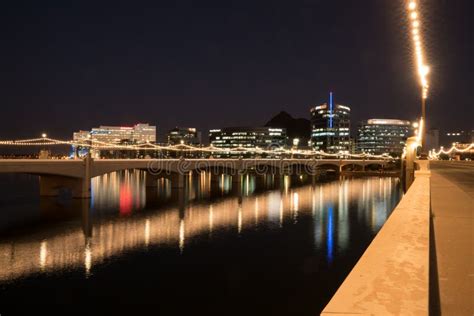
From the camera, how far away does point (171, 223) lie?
30594 mm

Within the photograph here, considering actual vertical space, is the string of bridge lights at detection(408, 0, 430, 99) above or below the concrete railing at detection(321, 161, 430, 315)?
above

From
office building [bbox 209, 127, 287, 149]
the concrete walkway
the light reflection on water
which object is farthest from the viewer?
office building [bbox 209, 127, 287, 149]

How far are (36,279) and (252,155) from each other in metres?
135

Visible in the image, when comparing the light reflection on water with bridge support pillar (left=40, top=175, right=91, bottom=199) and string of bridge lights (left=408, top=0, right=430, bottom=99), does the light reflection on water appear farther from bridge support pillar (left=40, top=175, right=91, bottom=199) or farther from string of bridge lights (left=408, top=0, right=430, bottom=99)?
string of bridge lights (left=408, top=0, right=430, bottom=99)

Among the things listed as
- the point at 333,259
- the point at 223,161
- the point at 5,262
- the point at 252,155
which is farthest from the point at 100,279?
the point at 252,155

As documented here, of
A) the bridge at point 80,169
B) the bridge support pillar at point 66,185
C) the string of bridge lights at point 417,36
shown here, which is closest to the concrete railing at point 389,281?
the string of bridge lights at point 417,36

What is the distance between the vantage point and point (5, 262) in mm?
19312

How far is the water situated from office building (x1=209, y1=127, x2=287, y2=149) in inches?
5840

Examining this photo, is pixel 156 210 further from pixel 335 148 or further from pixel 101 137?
pixel 335 148

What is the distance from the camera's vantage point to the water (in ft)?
Answer: 48.5

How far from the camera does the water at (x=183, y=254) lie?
14.8 metres

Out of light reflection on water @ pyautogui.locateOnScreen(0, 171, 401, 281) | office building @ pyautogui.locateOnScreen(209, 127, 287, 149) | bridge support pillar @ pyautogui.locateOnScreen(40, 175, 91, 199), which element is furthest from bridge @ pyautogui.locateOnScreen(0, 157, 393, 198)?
office building @ pyautogui.locateOnScreen(209, 127, 287, 149)

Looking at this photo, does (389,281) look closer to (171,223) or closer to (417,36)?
(417,36)

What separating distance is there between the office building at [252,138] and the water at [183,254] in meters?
148
